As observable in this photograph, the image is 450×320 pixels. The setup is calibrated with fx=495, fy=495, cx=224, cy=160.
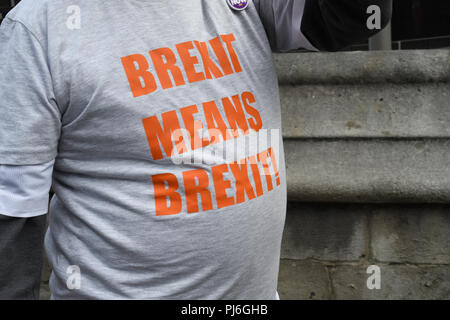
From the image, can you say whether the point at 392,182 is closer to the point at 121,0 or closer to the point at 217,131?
the point at 217,131

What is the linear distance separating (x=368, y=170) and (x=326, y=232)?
0.33 meters

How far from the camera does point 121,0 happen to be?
3.48ft

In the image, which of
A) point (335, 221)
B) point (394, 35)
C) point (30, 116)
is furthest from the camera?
point (394, 35)

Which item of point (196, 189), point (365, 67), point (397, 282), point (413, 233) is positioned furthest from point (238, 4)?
point (397, 282)

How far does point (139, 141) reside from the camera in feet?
3.37

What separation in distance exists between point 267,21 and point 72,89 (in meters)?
0.50

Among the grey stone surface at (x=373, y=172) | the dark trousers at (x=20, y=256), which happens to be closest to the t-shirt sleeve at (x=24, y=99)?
the dark trousers at (x=20, y=256)

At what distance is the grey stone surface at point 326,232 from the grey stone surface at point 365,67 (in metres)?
0.55

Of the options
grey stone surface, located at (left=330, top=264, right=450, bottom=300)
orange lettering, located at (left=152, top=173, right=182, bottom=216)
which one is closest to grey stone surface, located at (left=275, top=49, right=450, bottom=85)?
grey stone surface, located at (left=330, top=264, right=450, bottom=300)

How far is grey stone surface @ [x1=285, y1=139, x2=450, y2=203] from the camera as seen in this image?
6.71 ft

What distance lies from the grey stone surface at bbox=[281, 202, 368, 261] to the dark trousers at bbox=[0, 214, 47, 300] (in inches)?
51.7

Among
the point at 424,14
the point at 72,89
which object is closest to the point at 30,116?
the point at 72,89

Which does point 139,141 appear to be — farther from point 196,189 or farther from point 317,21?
point 317,21

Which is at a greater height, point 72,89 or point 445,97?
point 72,89
